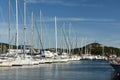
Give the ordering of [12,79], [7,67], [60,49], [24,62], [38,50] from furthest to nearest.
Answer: [60,49]
[38,50]
[24,62]
[7,67]
[12,79]

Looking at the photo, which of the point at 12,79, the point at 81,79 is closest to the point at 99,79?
the point at 81,79

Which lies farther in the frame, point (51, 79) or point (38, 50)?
point (38, 50)

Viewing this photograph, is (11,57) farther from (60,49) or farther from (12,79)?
(60,49)

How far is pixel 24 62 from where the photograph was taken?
332 ft

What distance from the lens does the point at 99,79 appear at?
206ft

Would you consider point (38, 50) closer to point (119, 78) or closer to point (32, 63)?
point (32, 63)

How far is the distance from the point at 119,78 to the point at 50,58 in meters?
88.7

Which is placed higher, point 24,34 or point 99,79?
point 24,34

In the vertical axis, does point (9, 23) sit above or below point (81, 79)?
above

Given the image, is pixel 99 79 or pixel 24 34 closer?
pixel 99 79

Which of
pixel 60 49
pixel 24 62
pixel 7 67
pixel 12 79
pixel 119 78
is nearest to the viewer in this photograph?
pixel 119 78

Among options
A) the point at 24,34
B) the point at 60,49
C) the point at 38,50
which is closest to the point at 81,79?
the point at 24,34

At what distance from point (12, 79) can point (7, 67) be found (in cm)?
3462

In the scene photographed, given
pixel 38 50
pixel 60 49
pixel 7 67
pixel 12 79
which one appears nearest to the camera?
pixel 12 79
